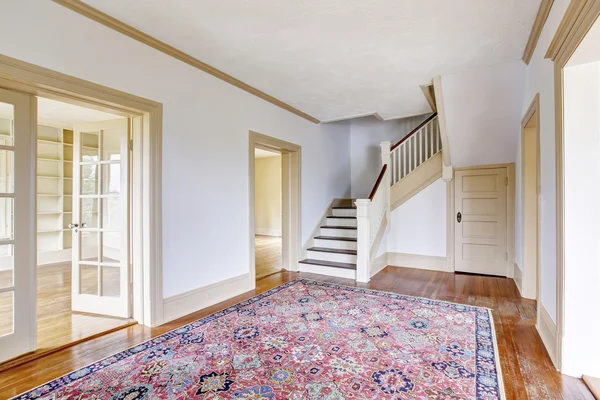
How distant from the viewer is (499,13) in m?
2.35

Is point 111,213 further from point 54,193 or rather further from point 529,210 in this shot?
point 529,210

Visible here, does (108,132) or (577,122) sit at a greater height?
(108,132)

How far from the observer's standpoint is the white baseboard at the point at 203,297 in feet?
9.63

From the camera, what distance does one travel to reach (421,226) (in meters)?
5.16

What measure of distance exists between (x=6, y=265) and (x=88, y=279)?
92 centimetres

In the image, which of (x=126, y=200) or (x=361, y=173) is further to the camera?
(x=361, y=173)

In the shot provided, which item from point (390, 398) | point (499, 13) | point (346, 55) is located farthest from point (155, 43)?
point (390, 398)

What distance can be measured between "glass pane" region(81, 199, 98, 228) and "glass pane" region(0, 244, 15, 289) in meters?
0.90

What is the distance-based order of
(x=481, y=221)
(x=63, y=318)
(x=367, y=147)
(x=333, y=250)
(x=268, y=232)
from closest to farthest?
(x=63, y=318) < (x=481, y=221) < (x=333, y=250) < (x=367, y=147) < (x=268, y=232)

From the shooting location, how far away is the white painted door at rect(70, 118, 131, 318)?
2934mm

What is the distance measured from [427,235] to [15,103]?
5.28 metres

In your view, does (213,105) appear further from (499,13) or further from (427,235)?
(427,235)


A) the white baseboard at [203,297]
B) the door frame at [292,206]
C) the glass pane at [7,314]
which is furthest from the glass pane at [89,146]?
the door frame at [292,206]

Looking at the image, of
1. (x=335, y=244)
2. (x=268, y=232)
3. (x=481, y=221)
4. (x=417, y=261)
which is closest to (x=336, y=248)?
(x=335, y=244)
